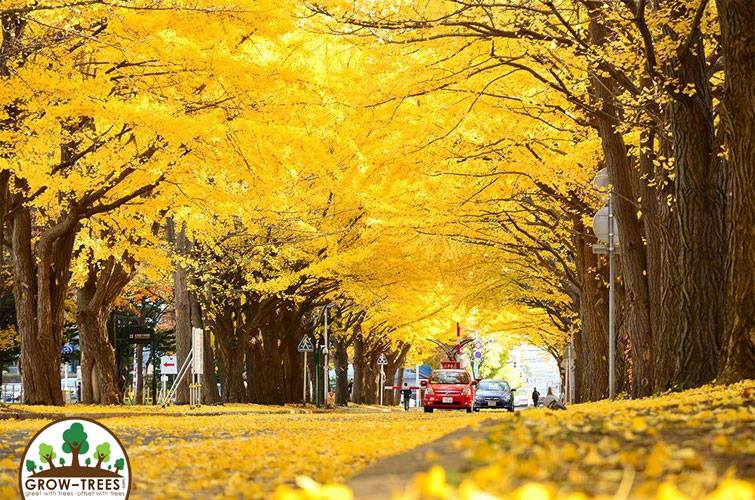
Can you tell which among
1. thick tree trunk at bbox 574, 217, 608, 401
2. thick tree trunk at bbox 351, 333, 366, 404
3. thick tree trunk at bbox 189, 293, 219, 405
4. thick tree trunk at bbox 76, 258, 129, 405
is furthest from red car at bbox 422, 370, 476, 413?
thick tree trunk at bbox 574, 217, 608, 401

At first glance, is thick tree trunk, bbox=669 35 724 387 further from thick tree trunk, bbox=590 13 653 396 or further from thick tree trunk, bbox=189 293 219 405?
thick tree trunk, bbox=189 293 219 405

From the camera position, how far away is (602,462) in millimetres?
4828

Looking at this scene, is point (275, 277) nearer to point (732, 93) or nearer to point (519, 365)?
point (732, 93)

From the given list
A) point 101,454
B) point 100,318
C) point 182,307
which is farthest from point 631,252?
point 182,307

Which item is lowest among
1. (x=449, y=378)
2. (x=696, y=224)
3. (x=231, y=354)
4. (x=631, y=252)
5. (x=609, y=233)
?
(x=449, y=378)

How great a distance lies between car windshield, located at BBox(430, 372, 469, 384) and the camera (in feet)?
Answer: 135

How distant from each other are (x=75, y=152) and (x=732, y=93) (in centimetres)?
1447

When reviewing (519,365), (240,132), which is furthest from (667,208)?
(519,365)

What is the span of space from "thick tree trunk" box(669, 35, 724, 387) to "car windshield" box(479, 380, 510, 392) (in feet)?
111

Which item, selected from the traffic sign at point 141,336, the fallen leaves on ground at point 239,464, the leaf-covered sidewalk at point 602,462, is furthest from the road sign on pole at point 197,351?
the leaf-covered sidewalk at point 602,462

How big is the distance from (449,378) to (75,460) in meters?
36.0

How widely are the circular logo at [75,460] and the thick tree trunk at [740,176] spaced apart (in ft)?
27.2

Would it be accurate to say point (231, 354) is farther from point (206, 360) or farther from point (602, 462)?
point (602, 462)

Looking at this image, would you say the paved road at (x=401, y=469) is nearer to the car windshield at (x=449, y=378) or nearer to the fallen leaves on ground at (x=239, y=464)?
the fallen leaves on ground at (x=239, y=464)
